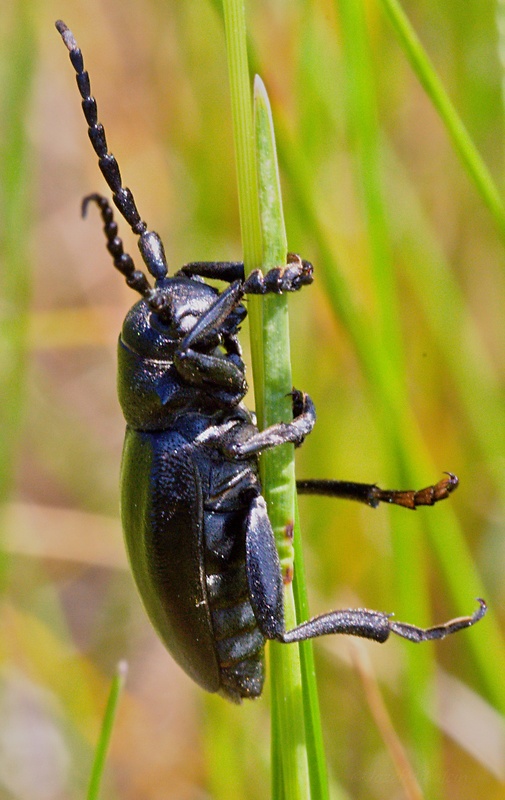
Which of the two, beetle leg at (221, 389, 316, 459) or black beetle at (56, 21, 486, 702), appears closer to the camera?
beetle leg at (221, 389, 316, 459)

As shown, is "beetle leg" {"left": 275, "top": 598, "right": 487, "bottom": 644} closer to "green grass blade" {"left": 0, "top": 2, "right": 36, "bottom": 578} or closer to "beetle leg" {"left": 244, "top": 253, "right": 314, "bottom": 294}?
"beetle leg" {"left": 244, "top": 253, "right": 314, "bottom": 294}

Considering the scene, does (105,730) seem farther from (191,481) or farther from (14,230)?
(14,230)

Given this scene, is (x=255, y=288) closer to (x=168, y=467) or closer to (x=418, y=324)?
(x=168, y=467)

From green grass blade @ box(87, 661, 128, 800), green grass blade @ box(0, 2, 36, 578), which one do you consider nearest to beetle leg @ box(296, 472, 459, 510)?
green grass blade @ box(87, 661, 128, 800)

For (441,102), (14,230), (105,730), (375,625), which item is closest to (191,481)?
(375,625)

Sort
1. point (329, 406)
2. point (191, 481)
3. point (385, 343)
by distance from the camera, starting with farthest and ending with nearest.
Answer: point (329, 406)
point (385, 343)
point (191, 481)

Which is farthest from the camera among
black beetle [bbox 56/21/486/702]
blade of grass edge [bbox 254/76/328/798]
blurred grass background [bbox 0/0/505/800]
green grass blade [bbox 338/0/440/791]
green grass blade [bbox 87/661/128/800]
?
blurred grass background [bbox 0/0/505/800]

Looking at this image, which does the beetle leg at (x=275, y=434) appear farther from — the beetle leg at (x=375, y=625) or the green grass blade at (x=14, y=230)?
the green grass blade at (x=14, y=230)
